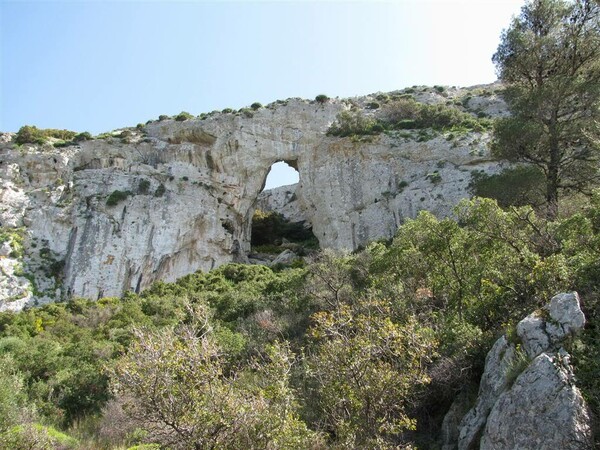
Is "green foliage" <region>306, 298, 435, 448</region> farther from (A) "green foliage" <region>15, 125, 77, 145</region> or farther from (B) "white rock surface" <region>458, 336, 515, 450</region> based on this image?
(A) "green foliage" <region>15, 125, 77, 145</region>

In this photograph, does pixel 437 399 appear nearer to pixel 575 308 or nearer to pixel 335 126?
pixel 575 308

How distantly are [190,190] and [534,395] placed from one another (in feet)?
118

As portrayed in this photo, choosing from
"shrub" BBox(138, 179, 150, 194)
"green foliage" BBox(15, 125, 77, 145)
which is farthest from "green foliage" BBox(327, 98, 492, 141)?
"green foliage" BBox(15, 125, 77, 145)

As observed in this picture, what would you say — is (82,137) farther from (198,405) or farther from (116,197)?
(198,405)

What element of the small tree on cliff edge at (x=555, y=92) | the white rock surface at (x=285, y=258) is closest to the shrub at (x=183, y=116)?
the white rock surface at (x=285, y=258)

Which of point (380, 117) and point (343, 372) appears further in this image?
point (380, 117)

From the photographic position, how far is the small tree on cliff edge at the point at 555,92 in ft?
72.3

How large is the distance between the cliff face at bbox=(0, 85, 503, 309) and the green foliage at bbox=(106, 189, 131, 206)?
0.07m

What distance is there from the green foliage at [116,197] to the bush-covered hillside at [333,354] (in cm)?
1483

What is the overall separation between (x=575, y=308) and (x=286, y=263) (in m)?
31.6

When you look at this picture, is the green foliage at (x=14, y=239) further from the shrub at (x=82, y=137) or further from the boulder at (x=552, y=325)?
the boulder at (x=552, y=325)

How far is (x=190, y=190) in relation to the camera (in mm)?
41656

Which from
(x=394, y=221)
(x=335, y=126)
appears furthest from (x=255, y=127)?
(x=394, y=221)

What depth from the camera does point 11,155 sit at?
132 ft
